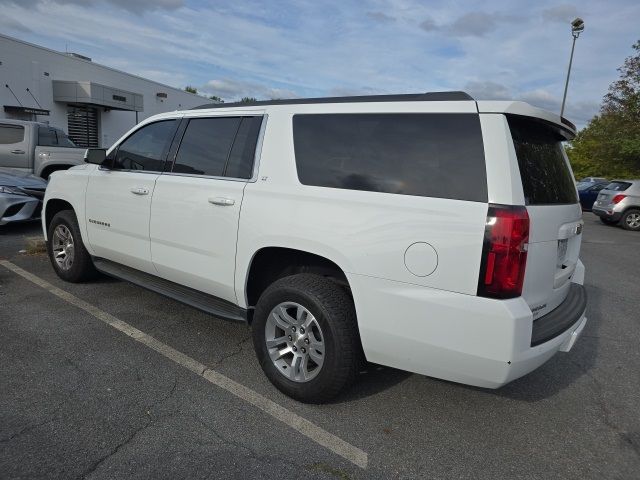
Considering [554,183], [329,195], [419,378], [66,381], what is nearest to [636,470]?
[419,378]

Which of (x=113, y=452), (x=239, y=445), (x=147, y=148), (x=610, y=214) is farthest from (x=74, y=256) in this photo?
(x=610, y=214)

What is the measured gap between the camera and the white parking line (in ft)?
8.34

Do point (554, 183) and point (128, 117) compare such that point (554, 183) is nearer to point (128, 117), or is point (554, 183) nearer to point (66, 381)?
point (66, 381)

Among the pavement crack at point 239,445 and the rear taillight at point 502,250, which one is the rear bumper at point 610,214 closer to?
the rear taillight at point 502,250

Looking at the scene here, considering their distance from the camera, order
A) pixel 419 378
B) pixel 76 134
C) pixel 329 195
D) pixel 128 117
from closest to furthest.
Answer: pixel 329 195 < pixel 419 378 < pixel 76 134 < pixel 128 117

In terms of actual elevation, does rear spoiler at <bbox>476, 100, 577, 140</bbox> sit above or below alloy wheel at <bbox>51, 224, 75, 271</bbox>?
above

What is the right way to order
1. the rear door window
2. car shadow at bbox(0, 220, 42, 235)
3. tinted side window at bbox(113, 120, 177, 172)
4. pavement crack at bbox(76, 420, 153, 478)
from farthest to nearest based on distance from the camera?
1. car shadow at bbox(0, 220, 42, 235)
2. tinted side window at bbox(113, 120, 177, 172)
3. the rear door window
4. pavement crack at bbox(76, 420, 153, 478)

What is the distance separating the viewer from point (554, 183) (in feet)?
9.17

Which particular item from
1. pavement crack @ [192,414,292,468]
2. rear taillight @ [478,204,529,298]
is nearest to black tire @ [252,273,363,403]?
pavement crack @ [192,414,292,468]

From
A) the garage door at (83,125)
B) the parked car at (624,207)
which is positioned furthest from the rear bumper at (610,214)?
the garage door at (83,125)

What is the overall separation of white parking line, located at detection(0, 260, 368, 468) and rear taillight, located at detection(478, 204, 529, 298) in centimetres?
114

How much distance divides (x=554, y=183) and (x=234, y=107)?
2347 mm

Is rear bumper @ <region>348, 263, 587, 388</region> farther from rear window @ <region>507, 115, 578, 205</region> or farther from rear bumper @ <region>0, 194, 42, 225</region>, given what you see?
rear bumper @ <region>0, 194, 42, 225</region>

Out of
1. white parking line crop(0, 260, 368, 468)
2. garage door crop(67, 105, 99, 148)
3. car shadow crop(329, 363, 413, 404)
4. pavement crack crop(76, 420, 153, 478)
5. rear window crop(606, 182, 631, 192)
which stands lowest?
pavement crack crop(76, 420, 153, 478)
